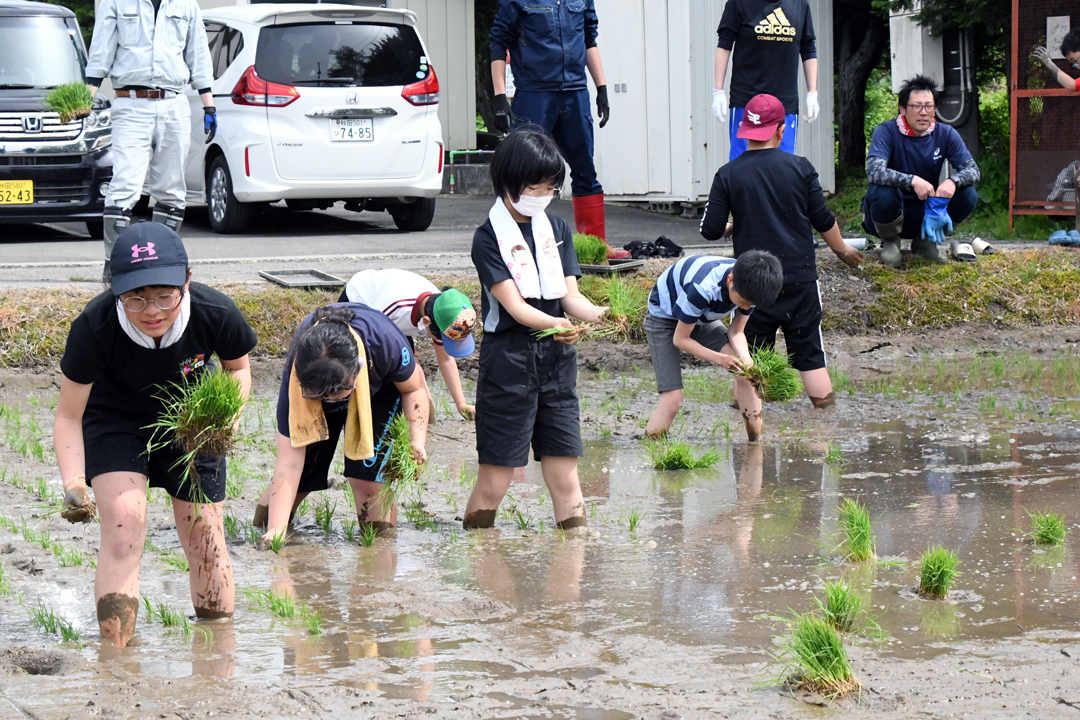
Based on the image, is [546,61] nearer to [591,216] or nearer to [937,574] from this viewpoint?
[591,216]

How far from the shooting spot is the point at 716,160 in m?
14.3

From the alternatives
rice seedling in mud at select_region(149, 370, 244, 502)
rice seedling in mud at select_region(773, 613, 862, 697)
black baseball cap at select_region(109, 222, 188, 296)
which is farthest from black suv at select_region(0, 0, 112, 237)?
rice seedling in mud at select_region(773, 613, 862, 697)

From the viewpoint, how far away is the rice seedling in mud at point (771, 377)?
21.3 feet

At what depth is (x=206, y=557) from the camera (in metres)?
4.24

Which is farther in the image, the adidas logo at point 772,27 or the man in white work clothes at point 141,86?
the adidas logo at point 772,27

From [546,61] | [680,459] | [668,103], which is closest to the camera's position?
[680,459]

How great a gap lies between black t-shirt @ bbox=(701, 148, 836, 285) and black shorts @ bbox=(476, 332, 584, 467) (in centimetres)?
230

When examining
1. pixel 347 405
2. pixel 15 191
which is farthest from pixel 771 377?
pixel 15 191

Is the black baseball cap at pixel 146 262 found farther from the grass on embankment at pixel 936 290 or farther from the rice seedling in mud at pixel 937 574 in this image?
the grass on embankment at pixel 936 290

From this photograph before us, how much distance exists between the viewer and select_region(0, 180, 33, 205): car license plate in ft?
36.2

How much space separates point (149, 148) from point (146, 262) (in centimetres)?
485

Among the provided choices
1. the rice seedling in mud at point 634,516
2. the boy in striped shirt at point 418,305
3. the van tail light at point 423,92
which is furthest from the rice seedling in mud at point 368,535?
the van tail light at point 423,92

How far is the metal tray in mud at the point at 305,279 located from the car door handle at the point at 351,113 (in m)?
2.45

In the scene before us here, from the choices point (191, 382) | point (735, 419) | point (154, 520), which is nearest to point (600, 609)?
point (191, 382)
